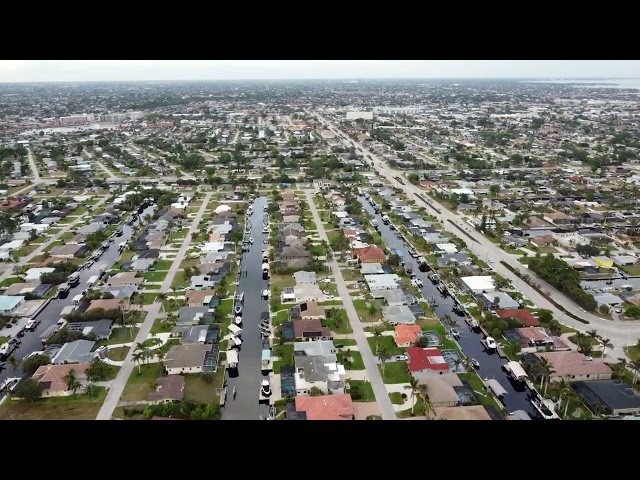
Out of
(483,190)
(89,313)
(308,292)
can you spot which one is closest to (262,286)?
(308,292)

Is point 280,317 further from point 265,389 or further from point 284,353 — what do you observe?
point 265,389

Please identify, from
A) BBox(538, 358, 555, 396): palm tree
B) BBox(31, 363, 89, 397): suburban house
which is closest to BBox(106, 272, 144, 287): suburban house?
BBox(31, 363, 89, 397): suburban house

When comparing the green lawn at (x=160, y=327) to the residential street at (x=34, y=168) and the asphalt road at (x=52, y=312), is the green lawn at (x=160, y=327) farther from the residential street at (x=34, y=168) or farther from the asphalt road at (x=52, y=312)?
the residential street at (x=34, y=168)

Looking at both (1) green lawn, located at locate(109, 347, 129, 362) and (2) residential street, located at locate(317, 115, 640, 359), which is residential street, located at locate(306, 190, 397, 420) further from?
(1) green lawn, located at locate(109, 347, 129, 362)

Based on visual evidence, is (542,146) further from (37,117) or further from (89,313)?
(37,117)

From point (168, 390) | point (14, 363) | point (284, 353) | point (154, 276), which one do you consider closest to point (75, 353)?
point (14, 363)

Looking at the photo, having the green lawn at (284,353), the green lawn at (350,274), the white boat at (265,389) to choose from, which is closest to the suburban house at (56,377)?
the white boat at (265,389)
